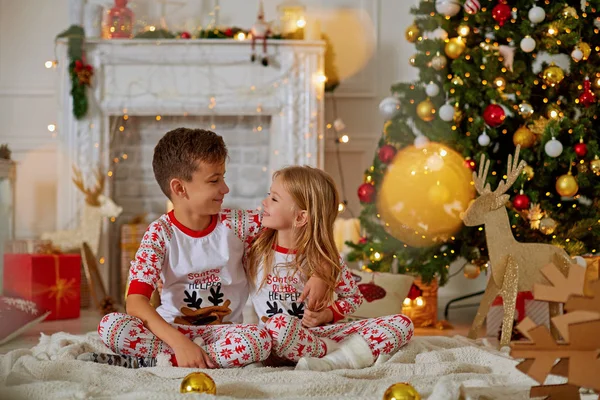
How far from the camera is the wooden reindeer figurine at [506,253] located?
2617 mm

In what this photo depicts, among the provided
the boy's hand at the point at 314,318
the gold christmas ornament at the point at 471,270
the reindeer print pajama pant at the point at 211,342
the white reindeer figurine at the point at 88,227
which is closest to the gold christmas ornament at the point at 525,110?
the gold christmas ornament at the point at 471,270

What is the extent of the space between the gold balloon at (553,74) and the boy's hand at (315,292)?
1614 mm

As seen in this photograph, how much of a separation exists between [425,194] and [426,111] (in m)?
0.34

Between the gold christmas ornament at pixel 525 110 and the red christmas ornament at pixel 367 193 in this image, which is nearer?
the gold christmas ornament at pixel 525 110

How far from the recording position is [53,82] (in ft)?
14.6

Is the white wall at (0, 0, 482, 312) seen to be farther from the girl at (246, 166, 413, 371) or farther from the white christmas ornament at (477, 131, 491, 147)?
the girl at (246, 166, 413, 371)

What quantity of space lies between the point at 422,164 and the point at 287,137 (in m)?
1.07

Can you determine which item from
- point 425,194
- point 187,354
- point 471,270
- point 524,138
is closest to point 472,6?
point 524,138

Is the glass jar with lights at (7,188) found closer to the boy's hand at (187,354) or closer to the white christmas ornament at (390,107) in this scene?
the white christmas ornament at (390,107)

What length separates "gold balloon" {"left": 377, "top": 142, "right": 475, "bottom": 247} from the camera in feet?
10.9

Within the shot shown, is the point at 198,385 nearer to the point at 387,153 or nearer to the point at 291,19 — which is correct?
the point at 387,153

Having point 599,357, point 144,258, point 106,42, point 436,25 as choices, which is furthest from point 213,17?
point 599,357

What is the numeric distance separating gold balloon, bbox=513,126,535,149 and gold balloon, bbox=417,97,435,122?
1.15ft

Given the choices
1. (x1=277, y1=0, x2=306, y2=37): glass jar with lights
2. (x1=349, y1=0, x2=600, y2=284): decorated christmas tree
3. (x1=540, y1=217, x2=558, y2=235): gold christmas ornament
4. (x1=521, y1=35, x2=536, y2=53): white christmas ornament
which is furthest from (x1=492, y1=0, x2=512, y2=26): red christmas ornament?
(x1=277, y1=0, x2=306, y2=37): glass jar with lights
